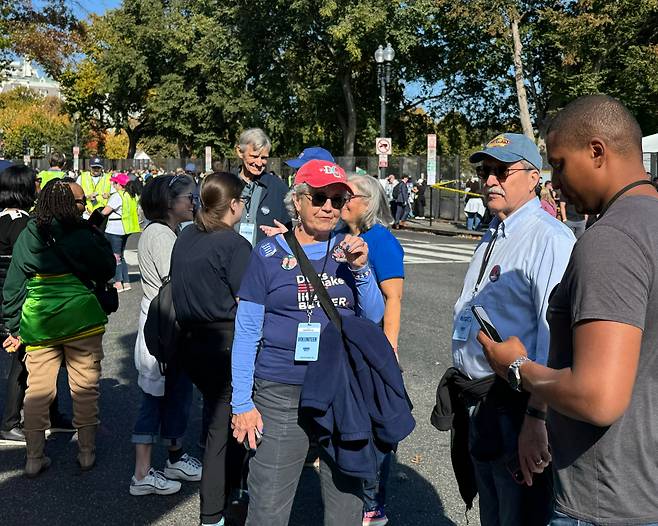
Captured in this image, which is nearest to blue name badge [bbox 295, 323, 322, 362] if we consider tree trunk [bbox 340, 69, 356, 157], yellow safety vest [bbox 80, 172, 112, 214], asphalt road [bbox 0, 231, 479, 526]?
asphalt road [bbox 0, 231, 479, 526]

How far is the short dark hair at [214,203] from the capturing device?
3.85 meters

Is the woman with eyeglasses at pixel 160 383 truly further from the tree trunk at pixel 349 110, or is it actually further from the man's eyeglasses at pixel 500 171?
the tree trunk at pixel 349 110

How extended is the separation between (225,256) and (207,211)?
27 centimetres

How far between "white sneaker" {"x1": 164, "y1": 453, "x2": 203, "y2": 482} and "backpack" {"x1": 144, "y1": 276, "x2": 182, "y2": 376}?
854mm

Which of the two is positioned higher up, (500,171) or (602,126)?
(602,126)

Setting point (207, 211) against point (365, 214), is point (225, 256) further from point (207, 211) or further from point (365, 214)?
point (365, 214)

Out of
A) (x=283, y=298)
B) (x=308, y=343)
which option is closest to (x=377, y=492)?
(x=308, y=343)

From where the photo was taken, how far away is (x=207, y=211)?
152 inches

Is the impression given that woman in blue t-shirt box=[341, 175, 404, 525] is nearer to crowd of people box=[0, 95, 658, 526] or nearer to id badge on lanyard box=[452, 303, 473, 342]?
crowd of people box=[0, 95, 658, 526]

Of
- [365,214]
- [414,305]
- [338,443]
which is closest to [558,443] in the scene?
[338,443]

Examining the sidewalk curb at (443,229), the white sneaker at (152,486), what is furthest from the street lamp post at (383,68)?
the white sneaker at (152,486)

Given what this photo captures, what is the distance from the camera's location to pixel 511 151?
296 centimetres

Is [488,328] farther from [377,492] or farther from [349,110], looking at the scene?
[349,110]

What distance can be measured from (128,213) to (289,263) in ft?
27.7
